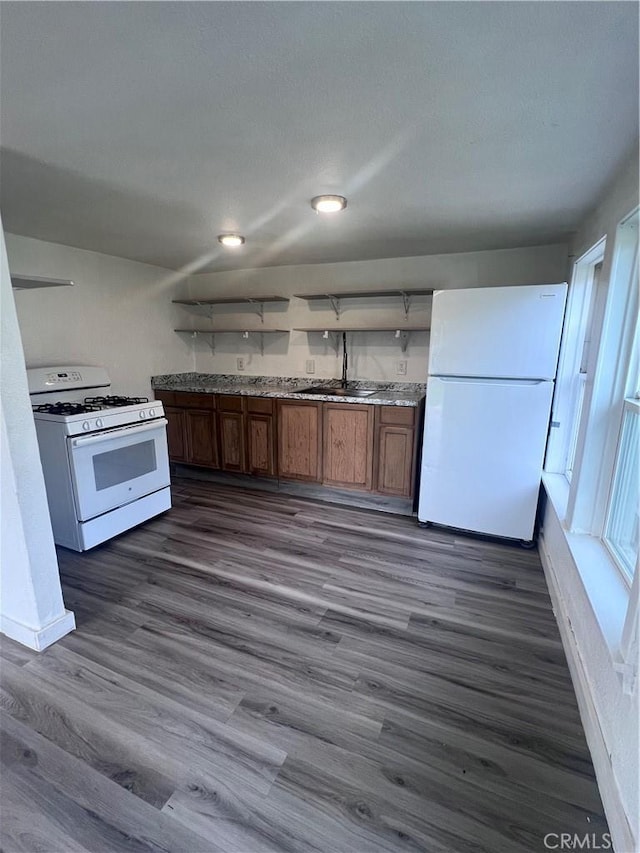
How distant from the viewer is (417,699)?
4.88 ft

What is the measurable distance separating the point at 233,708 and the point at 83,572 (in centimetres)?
139

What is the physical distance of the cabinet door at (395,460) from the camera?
297 centimetres

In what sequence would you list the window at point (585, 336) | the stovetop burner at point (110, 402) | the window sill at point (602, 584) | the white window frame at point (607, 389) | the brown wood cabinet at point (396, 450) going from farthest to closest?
the brown wood cabinet at point (396, 450) < the stovetop burner at point (110, 402) < the window at point (585, 336) < the white window frame at point (607, 389) < the window sill at point (602, 584)

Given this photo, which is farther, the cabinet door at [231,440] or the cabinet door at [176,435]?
the cabinet door at [176,435]

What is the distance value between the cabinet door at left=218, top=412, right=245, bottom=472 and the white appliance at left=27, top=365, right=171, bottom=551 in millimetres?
698

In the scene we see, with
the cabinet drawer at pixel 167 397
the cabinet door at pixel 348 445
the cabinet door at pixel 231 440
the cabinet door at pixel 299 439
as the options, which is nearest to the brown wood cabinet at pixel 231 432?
the cabinet door at pixel 231 440

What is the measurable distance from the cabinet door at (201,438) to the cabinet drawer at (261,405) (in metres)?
0.43

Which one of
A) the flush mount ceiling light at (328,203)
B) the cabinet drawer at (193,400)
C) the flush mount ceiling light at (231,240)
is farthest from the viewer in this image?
the cabinet drawer at (193,400)

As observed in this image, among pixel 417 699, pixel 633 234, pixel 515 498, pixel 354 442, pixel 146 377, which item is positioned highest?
pixel 633 234

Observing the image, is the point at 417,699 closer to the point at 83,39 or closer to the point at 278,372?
the point at 83,39

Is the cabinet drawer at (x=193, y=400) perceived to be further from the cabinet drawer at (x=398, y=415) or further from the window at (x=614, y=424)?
the window at (x=614, y=424)

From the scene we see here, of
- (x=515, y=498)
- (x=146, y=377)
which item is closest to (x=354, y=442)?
(x=515, y=498)

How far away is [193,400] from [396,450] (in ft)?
6.57

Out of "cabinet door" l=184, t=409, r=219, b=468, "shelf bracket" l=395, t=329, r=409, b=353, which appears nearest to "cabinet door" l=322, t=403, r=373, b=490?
"shelf bracket" l=395, t=329, r=409, b=353
